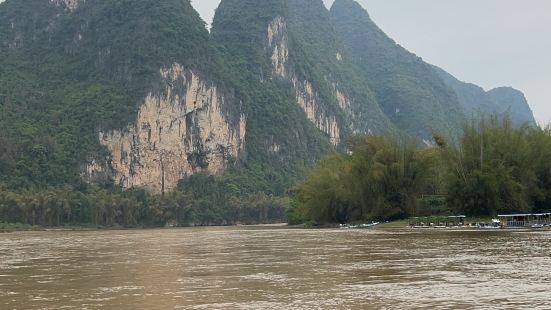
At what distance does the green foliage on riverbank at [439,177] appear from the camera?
49.2 metres

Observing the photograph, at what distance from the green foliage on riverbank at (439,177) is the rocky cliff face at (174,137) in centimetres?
6702

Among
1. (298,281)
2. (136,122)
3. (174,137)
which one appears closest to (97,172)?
(136,122)

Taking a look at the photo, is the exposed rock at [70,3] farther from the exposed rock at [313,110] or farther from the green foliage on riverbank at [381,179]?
the green foliage on riverbank at [381,179]

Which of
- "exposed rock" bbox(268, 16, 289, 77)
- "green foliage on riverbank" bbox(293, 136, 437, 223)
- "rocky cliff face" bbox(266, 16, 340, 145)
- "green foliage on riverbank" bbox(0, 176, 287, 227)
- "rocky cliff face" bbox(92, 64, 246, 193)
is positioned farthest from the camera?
"rocky cliff face" bbox(266, 16, 340, 145)

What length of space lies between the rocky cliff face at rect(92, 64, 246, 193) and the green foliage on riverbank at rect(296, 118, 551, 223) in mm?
67024

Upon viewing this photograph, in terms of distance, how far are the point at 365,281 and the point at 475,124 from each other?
133ft

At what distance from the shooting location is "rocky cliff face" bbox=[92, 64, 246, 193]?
127050 millimetres

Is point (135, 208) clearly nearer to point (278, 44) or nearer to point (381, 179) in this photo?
point (381, 179)

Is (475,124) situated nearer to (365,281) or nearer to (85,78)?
(365,281)

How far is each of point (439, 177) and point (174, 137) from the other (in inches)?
3459

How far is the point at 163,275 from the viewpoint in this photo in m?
18.4

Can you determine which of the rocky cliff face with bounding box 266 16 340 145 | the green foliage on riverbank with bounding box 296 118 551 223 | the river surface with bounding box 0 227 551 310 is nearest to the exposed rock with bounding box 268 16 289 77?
the rocky cliff face with bounding box 266 16 340 145

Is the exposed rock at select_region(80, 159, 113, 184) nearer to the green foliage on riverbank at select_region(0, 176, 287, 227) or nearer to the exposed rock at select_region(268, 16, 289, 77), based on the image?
the green foliage on riverbank at select_region(0, 176, 287, 227)

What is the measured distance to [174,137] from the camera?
134500 millimetres
